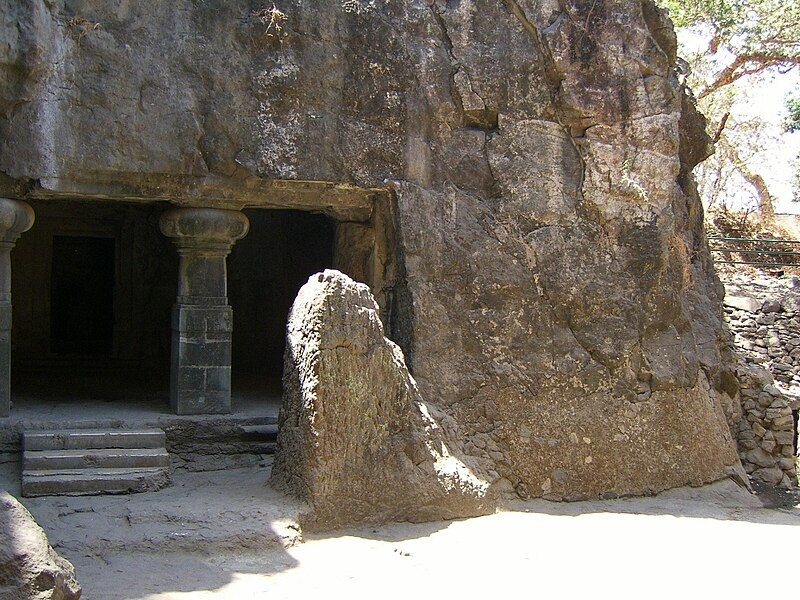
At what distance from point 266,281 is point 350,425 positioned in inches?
188

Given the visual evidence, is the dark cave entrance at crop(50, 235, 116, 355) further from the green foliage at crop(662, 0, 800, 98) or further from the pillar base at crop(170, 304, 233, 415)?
the green foliage at crop(662, 0, 800, 98)

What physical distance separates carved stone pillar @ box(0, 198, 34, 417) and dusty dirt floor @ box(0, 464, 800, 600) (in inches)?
24.8

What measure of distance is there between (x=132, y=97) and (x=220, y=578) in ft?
10.9

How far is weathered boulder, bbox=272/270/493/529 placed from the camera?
5523mm

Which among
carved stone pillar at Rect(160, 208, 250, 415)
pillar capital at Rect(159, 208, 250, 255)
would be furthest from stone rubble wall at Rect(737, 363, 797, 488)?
pillar capital at Rect(159, 208, 250, 255)

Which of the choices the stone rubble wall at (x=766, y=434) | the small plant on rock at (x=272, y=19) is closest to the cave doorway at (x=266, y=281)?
the small plant on rock at (x=272, y=19)

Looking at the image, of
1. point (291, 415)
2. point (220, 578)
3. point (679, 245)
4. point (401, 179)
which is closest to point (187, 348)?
point (291, 415)

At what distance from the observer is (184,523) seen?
5.29 m

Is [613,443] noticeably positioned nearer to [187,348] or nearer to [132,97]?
[187,348]

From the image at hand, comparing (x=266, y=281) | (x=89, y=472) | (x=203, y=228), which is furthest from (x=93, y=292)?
(x=89, y=472)

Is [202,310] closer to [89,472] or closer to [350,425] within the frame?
[89,472]

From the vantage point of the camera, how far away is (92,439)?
6219 millimetres

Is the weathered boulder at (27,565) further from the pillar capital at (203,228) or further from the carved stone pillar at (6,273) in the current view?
the pillar capital at (203,228)

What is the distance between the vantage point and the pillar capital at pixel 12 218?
6.29 meters
